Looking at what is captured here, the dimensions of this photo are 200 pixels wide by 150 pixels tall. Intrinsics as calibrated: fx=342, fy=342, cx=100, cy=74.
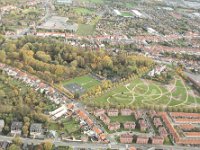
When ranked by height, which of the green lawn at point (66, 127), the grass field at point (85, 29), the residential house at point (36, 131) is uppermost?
the residential house at point (36, 131)

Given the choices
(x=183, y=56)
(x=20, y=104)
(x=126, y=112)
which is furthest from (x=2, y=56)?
Result: (x=183, y=56)

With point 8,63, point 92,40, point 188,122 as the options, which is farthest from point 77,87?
point 92,40

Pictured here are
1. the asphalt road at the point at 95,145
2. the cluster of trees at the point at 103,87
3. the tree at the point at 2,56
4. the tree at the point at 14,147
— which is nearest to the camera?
the tree at the point at 14,147

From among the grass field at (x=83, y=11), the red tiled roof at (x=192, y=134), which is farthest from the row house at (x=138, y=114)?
the grass field at (x=83, y=11)

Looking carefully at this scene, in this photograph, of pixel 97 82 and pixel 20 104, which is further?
pixel 97 82

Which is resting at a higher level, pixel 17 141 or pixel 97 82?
pixel 17 141

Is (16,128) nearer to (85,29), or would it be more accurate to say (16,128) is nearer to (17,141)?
(17,141)

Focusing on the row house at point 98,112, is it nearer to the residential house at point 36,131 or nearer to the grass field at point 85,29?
the residential house at point 36,131
